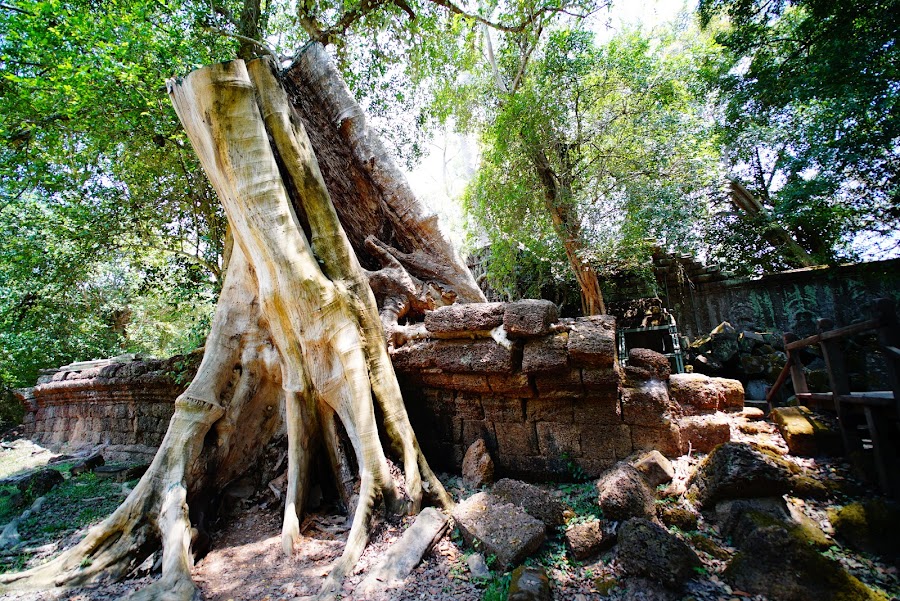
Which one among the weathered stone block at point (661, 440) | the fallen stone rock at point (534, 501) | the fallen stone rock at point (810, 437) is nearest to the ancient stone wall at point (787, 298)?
the fallen stone rock at point (810, 437)

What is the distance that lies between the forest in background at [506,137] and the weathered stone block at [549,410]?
4.52 meters

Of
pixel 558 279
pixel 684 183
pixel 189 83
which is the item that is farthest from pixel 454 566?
pixel 558 279

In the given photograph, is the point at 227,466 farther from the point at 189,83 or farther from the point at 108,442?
the point at 108,442

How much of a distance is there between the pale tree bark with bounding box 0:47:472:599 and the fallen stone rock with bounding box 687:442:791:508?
1.83 meters

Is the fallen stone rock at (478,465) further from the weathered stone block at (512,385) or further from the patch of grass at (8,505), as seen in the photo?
the patch of grass at (8,505)

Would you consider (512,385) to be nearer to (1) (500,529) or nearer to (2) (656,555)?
(1) (500,529)

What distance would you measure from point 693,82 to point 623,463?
8767mm

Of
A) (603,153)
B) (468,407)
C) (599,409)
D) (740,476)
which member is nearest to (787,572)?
(740,476)

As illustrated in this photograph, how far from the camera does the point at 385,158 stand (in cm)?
520

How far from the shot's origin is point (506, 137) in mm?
7441

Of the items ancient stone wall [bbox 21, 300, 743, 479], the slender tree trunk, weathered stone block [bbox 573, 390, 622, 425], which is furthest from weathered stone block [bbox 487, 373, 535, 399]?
the slender tree trunk

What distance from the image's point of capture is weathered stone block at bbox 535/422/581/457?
3275 mm

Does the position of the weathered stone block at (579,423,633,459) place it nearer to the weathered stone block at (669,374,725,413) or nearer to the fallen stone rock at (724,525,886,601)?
the weathered stone block at (669,374,725,413)

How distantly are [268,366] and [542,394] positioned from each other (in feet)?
8.06
